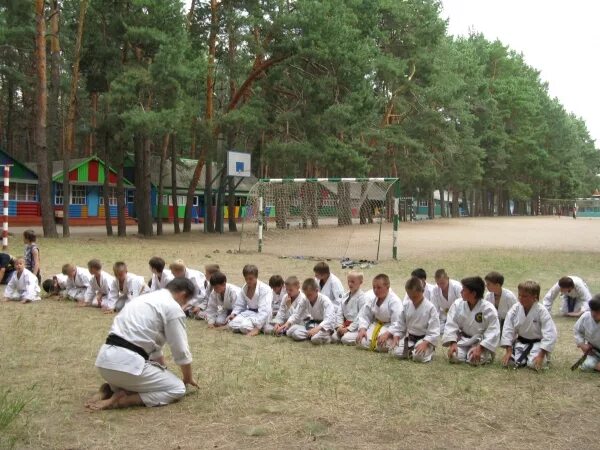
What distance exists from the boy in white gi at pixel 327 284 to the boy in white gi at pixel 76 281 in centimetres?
382

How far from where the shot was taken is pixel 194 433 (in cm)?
381

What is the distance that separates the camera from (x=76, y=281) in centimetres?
903

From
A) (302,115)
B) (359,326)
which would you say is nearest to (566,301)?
(359,326)

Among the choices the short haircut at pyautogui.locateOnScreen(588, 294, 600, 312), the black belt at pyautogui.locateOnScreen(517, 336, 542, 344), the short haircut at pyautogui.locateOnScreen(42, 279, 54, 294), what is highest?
the short haircut at pyautogui.locateOnScreen(588, 294, 600, 312)

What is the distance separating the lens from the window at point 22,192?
29.3 m

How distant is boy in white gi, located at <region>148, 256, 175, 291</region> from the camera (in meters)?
7.95

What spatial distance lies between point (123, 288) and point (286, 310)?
265 cm

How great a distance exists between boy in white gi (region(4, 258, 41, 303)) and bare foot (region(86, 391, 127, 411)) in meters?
5.12

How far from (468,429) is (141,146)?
20.8 meters

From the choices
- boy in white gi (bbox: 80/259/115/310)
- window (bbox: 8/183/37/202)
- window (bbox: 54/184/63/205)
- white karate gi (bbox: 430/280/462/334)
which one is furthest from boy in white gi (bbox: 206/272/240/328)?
window (bbox: 54/184/63/205)

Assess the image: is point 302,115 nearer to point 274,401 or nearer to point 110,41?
point 110,41

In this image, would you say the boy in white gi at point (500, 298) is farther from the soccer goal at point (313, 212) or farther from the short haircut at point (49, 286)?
the soccer goal at point (313, 212)

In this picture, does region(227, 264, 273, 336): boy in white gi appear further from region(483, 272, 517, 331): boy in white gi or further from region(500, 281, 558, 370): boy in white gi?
region(500, 281, 558, 370): boy in white gi

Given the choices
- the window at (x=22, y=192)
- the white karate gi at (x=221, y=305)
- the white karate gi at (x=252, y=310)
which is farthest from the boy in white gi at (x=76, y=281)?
the window at (x=22, y=192)
